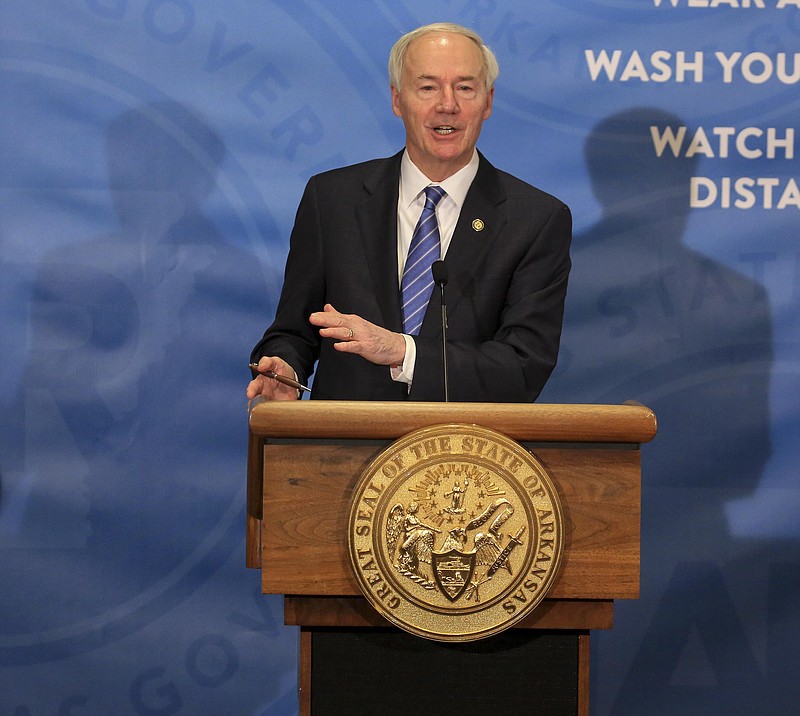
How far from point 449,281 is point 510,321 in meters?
0.13

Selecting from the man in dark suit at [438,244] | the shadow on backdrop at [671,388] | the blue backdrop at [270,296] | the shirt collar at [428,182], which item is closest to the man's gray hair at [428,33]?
the man in dark suit at [438,244]

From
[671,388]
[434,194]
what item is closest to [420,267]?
[434,194]

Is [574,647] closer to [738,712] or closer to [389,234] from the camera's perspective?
[389,234]

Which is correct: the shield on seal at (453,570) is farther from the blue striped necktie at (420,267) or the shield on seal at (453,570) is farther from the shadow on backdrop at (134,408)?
the shadow on backdrop at (134,408)

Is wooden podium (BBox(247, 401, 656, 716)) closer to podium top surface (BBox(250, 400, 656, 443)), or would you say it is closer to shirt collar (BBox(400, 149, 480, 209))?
A: podium top surface (BBox(250, 400, 656, 443))

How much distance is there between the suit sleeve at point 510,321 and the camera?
1921mm

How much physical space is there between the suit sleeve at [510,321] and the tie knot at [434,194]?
0.50ft

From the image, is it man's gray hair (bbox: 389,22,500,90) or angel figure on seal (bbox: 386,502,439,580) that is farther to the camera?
man's gray hair (bbox: 389,22,500,90)

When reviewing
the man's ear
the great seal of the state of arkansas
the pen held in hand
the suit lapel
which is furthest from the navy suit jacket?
the great seal of the state of arkansas

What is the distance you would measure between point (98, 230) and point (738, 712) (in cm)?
216

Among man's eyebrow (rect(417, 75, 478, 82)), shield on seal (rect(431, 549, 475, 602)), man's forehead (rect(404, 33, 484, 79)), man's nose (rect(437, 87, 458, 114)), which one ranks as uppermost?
man's forehead (rect(404, 33, 484, 79))

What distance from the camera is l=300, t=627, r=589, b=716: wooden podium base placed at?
1.73 meters

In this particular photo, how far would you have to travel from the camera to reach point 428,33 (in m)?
2.23

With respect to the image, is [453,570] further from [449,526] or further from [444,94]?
[444,94]
